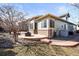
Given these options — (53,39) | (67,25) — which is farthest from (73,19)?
(53,39)

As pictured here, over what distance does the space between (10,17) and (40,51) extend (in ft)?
2.31

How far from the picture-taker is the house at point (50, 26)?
4484mm

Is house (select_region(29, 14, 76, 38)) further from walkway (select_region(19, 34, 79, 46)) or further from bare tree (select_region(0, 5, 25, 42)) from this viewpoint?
bare tree (select_region(0, 5, 25, 42))

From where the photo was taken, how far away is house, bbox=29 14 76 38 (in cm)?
448

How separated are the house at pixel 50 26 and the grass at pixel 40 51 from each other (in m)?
0.22

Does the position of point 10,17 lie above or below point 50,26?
above

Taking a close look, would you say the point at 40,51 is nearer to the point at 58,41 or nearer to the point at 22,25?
the point at 58,41

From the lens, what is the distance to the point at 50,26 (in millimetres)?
4531

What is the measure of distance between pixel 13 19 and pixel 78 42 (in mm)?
1071

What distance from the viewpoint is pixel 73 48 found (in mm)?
4465

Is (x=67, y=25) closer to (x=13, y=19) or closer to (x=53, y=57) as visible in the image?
(x=53, y=57)

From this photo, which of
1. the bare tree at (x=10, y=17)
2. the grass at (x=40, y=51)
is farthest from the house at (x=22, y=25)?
the grass at (x=40, y=51)

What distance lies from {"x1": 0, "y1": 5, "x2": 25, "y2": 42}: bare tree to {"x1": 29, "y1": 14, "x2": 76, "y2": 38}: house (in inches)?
8.8

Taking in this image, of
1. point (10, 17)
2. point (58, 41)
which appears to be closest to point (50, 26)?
point (58, 41)
